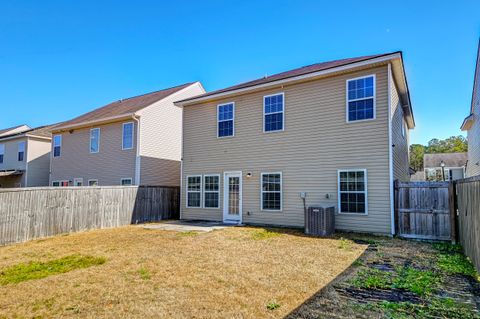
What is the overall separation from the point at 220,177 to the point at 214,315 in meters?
8.98

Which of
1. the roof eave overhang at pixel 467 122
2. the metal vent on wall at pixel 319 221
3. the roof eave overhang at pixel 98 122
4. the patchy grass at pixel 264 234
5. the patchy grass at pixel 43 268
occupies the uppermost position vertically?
the roof eave overhang at pixel 467 122

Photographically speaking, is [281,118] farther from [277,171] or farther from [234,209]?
[234,209]

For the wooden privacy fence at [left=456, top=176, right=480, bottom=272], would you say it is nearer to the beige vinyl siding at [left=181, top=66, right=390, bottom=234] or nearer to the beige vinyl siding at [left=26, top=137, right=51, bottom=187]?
the beige vinyl siding at [left=181, top=66, right=390, bottom=234]

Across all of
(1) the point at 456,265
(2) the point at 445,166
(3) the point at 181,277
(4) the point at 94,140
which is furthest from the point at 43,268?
(2) the point at 445,166

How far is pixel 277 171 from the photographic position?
10.8 m

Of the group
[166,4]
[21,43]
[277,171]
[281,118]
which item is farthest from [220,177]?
[21,43]

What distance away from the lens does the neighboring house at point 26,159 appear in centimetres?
1998

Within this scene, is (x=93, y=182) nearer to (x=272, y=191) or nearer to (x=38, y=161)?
(x=38, y=161)

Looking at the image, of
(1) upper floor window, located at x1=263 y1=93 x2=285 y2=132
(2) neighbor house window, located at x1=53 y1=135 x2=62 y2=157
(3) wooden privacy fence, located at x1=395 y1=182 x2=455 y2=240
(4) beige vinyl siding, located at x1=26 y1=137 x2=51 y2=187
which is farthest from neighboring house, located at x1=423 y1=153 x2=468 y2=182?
(4) beige vinyl siding, located at x1=26 y1=137 x2=51 y2=187

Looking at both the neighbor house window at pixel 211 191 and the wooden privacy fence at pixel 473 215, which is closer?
the wooden privacy fence at pixel 473 215

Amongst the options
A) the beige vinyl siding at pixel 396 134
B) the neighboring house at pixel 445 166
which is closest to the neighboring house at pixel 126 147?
the beige vinyl siding at pixel 396 134

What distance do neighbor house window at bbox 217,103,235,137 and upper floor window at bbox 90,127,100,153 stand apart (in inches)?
341

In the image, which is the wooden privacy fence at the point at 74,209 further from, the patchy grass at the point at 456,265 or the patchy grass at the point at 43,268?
the patchy grass at the point at 456,265

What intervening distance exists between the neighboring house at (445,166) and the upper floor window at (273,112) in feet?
98.3
